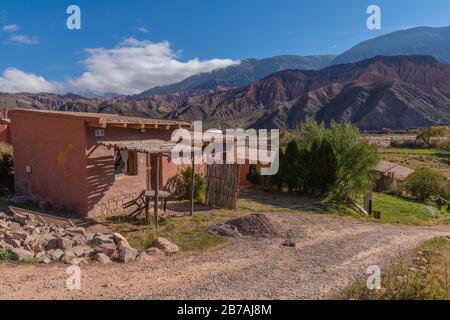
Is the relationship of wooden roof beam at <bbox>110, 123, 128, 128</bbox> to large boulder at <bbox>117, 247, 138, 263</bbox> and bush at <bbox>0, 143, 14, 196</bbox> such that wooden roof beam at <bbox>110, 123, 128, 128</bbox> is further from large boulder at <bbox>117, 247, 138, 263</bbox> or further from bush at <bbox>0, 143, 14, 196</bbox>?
bush at <bbox>0, 143, 14, 196</bbox>

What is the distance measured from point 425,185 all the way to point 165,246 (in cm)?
1823

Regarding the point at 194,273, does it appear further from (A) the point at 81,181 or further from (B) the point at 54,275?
(A) the point at 81,181

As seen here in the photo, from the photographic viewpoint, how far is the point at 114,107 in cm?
8288

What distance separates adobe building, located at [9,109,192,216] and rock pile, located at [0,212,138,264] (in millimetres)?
1835

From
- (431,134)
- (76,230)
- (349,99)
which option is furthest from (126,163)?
(349,99)

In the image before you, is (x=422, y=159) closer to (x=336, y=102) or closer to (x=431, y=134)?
(x=431, y=134)

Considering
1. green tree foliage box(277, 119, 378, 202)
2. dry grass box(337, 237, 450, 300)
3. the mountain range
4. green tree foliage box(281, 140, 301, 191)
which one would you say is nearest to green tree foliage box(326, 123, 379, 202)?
green tree foliage box(277, 119, 378, 202)

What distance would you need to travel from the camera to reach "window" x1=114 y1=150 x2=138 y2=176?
11398mm

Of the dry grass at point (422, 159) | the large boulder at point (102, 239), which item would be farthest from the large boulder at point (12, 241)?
the dry grass at point (422, 159)

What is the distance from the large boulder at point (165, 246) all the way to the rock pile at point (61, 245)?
58 cm

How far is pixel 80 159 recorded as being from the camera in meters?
9.72

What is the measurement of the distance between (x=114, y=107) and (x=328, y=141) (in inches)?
2959

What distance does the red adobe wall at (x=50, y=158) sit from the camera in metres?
9.81
